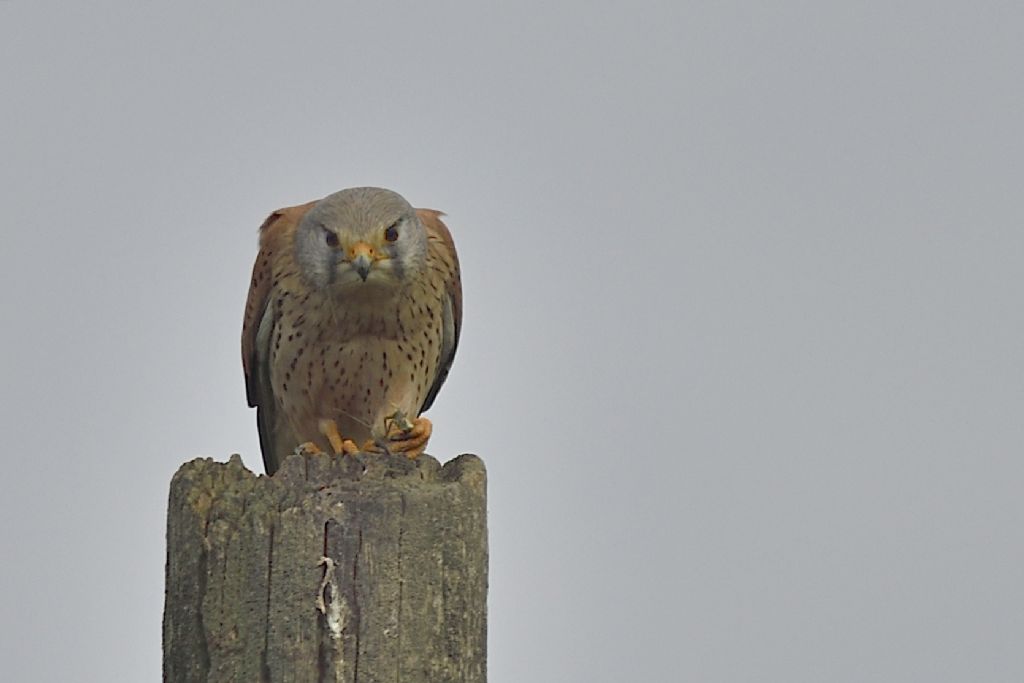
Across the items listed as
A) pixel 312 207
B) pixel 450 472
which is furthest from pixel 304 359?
pixel 450 472

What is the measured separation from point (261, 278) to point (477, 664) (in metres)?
3.54

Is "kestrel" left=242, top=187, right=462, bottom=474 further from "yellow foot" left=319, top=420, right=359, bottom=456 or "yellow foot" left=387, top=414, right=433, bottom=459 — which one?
"yellow foot" left=387, top=414, right=433, bottom=459

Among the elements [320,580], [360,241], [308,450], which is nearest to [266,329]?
[360,241]

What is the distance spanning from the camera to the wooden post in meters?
2.91

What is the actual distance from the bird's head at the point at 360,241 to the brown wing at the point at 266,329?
23 cm

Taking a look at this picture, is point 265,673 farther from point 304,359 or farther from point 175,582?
point 304,359

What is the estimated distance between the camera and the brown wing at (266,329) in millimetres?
6238

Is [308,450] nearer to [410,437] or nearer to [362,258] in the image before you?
[410,437]

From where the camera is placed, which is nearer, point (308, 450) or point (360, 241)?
point (308, 450)

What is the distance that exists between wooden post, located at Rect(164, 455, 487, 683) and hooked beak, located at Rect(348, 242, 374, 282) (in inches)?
104

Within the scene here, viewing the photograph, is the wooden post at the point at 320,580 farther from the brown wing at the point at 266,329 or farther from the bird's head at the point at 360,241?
the brown wing at the point at 266,329

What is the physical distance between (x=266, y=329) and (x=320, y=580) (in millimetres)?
3492

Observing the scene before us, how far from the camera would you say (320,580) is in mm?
2920

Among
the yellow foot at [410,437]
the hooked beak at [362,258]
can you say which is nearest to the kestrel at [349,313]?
the hooked beak at [362,258]
